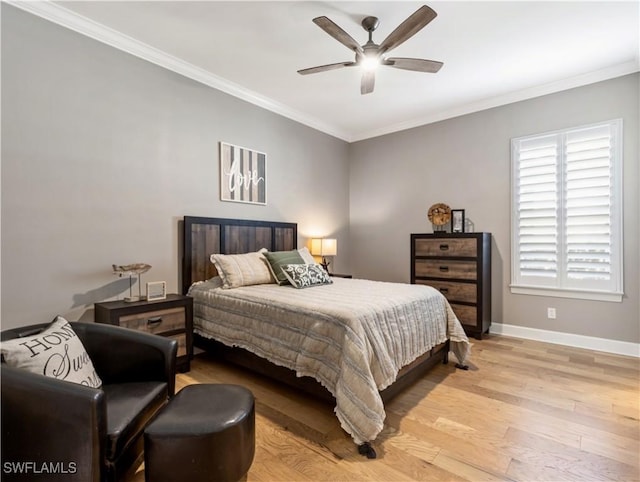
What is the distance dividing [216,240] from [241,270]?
55 centimetres

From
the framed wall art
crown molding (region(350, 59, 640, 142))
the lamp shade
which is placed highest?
crown molding (region(350, 59, 640, 142))

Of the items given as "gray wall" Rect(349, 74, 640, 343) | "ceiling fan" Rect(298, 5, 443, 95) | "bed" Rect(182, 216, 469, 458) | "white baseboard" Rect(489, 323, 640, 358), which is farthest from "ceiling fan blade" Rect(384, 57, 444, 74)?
"white baseboard" Rect(489, 323, 640, 358)

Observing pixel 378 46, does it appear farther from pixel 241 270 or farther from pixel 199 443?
pixel 199 443

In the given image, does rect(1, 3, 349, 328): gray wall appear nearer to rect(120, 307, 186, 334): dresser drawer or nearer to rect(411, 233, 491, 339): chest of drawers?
rect(120, 307, 186, 334): dresser drawer

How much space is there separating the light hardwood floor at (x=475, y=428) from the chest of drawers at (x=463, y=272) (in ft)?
2.82

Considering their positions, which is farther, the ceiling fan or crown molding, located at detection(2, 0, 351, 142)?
crown molding, located at detection(2, 0, 351, 142)

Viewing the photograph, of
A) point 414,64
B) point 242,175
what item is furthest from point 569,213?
point 242,175

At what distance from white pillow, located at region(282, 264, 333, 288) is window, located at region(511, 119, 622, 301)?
8.05 feet

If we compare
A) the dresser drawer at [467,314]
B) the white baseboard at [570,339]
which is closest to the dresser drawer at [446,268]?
the dresser drawer at [467,314]

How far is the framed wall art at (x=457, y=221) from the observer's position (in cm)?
424

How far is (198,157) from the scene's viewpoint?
337 cm

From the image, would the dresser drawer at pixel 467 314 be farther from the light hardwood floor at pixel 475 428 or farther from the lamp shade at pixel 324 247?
the lamp shade at pixel 324 247

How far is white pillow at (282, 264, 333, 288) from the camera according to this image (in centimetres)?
307

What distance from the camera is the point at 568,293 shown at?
3539 mm
